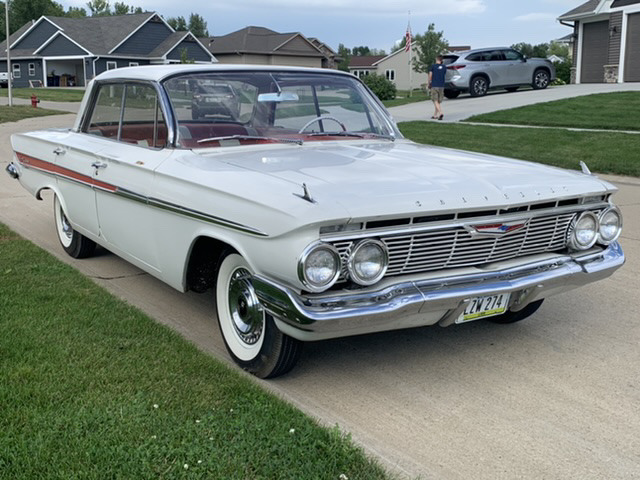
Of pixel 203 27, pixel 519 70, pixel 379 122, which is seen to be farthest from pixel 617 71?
pixel 203 27

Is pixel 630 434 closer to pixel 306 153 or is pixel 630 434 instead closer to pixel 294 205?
pixel 294 205

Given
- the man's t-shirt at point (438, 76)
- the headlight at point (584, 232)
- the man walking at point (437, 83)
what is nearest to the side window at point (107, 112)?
the headlight at point (584, 232)

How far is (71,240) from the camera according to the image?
21.0 feet

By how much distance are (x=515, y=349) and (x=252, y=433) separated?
1904 millimetres

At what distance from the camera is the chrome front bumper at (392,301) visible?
3.39m

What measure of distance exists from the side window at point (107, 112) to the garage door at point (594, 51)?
27245 mm

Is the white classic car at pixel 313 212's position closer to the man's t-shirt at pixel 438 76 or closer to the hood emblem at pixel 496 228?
the hood emblem at pixel 496 228

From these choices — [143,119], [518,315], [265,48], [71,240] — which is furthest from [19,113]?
[265,48]

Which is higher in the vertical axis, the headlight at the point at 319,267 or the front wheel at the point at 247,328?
the headlight at the point at 319,267

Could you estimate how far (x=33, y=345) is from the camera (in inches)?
162

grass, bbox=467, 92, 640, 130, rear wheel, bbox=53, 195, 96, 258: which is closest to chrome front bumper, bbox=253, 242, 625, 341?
rear wheel, bbox=53, 195, 96, 258

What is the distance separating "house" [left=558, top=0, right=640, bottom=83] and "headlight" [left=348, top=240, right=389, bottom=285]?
27.3 m

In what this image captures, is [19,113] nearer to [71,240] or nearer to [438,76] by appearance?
[438,76]

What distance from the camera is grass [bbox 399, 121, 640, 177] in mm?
11695
